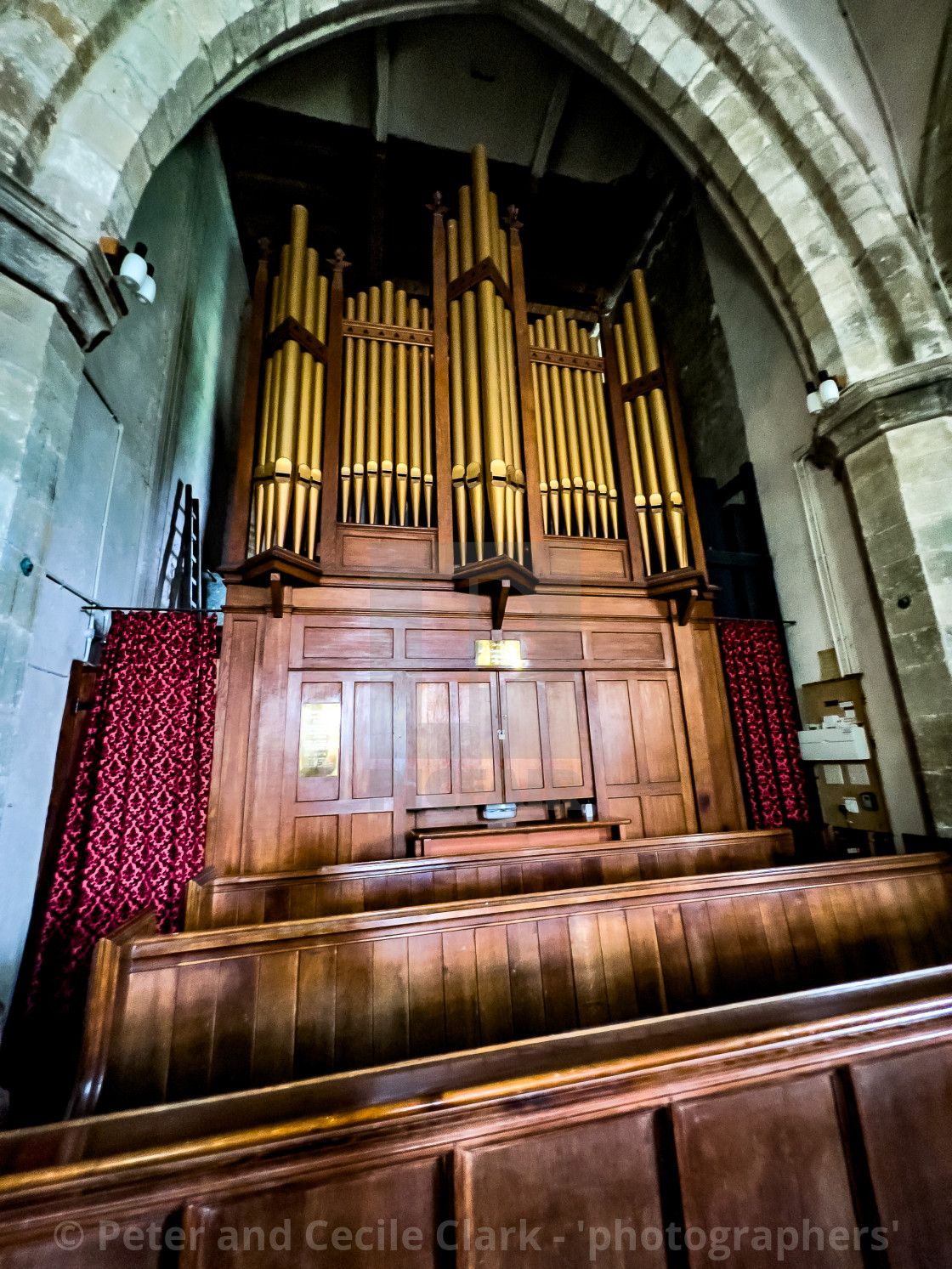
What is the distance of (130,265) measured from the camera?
253 centimetres

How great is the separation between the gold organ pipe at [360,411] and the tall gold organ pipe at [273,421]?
506 mm

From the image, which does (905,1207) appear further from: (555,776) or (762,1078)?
(555,776)

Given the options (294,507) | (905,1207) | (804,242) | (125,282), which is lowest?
(905,1207)

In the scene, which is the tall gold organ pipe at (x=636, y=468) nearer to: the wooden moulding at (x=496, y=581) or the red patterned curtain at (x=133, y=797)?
the wooden moulding at (x=496, y=581)

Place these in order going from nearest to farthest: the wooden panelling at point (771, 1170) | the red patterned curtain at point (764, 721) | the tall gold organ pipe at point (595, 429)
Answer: the wooden panelling at point (771, 1170), the red patterned curtain at point (764, 721), the tall gold organ pipe at point (595, 429)

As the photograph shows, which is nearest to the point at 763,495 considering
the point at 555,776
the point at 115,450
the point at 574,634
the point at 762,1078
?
the point at 574,634

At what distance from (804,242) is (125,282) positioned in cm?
416

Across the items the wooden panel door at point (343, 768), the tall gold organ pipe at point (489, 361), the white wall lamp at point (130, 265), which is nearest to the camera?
the white wall lamp at point (130, 265)

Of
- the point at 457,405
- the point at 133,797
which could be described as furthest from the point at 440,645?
the point at 133,797

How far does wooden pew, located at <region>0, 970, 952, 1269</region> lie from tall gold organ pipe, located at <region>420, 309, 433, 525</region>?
3.23 m

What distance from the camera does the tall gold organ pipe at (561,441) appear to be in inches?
159

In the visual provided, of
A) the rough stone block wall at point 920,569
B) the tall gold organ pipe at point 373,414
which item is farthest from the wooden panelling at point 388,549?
the rough stone block wall at point 920,569

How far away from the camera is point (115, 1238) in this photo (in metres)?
0.82

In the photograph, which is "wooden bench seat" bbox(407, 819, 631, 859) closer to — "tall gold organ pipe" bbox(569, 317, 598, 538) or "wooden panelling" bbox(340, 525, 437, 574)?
"wooden panelling" bbox(340, 525, 437, 574)
